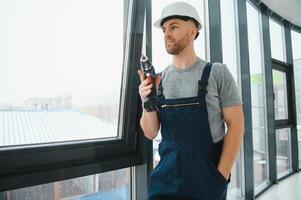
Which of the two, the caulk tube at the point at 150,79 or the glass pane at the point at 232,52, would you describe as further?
the glass pane at the point at 232,52

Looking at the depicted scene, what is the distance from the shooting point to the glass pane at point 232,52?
2863 mm

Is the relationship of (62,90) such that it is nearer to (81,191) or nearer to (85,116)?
(85,116)

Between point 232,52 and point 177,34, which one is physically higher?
point 232,52

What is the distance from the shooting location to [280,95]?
442 cm

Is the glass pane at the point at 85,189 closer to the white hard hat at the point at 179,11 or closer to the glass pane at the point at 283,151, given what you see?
the white hard hat at the point at 179,11

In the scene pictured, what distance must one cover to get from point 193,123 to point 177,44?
1.38 feet

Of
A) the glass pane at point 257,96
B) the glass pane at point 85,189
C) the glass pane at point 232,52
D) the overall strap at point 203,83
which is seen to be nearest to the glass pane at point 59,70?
the glass pane at point 85,189

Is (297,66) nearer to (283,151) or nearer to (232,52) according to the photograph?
(283,151)

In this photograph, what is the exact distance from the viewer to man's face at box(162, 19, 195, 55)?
1.17m

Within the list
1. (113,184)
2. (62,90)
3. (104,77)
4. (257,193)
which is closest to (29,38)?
(62,90)

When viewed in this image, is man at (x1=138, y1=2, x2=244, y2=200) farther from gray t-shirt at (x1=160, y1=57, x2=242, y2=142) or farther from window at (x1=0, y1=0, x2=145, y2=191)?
window at (x1=0, y1=0, x2=145, y2=191)

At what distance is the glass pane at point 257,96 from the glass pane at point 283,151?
0.65 metres

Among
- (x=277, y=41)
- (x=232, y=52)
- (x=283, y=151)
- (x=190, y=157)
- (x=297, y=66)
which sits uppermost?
(x=277, y=41)

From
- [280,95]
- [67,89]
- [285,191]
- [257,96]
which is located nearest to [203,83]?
[67,89]
